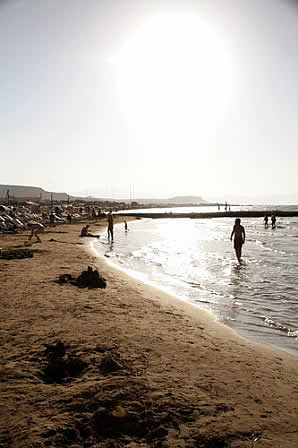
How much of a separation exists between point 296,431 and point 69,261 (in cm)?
1096

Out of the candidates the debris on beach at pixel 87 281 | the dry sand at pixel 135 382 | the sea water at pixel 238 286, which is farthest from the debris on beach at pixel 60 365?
the debris on beach at pixel 87 281

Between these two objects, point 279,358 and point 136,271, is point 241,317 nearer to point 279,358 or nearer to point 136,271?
point 279,358

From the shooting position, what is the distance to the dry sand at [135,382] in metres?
2.79

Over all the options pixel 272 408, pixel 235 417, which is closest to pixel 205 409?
pixel 235 417

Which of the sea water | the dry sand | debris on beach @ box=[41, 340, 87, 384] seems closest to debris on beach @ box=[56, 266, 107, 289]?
the dry sand

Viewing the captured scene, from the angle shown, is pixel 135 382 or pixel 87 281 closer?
pixel 135 382

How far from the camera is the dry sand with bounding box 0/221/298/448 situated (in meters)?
2.79

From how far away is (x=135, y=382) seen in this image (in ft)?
11.8

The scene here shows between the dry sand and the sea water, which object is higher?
the dry sand

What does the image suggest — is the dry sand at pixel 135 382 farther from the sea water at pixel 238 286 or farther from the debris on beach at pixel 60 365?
the sea water at pixel 238 286

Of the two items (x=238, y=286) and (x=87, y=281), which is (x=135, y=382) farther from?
(x=238, y=286)

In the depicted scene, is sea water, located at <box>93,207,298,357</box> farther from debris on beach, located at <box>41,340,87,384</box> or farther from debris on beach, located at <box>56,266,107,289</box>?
debris on beach, located at <box>41,340,87,384</box>

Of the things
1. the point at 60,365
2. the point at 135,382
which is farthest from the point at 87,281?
the point at 135,382

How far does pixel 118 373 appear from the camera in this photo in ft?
12.5
